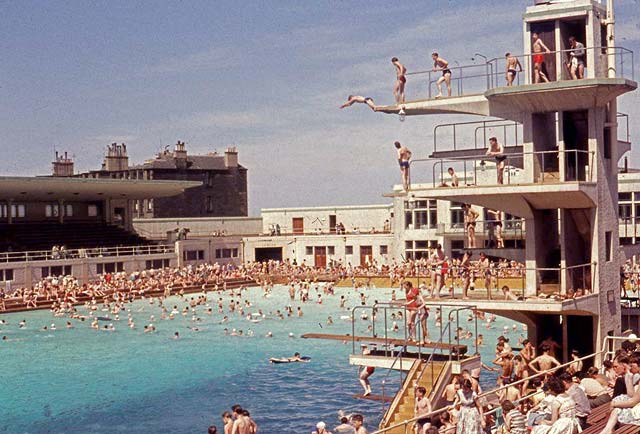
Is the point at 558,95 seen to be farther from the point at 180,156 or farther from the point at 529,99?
the point at 180,156

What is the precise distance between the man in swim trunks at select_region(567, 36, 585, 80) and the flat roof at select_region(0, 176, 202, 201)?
48.0 metres

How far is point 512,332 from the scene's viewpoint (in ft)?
145

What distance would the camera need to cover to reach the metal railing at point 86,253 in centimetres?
5978

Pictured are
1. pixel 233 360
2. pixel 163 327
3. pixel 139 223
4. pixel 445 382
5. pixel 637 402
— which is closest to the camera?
pixel 637 402

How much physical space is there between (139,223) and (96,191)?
9778 millimetres

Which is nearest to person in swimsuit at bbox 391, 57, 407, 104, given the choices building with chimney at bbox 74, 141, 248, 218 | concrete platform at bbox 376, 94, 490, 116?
concrete platform at bbox 376, 94, 490, 116

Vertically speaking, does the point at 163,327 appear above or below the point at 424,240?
below

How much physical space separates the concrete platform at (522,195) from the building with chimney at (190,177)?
69.9 m

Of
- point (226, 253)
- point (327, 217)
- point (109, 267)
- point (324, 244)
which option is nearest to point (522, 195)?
point (109, 267)

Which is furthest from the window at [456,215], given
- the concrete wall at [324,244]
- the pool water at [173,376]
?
the pool water at [173,376]

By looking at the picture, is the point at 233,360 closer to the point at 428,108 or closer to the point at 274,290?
the point at 428,108

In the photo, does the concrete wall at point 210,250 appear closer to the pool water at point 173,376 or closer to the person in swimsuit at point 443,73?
the pool water at point 173,376

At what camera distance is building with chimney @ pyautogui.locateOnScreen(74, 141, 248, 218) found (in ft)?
301

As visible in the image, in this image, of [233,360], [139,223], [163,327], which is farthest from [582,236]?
[139,223]
